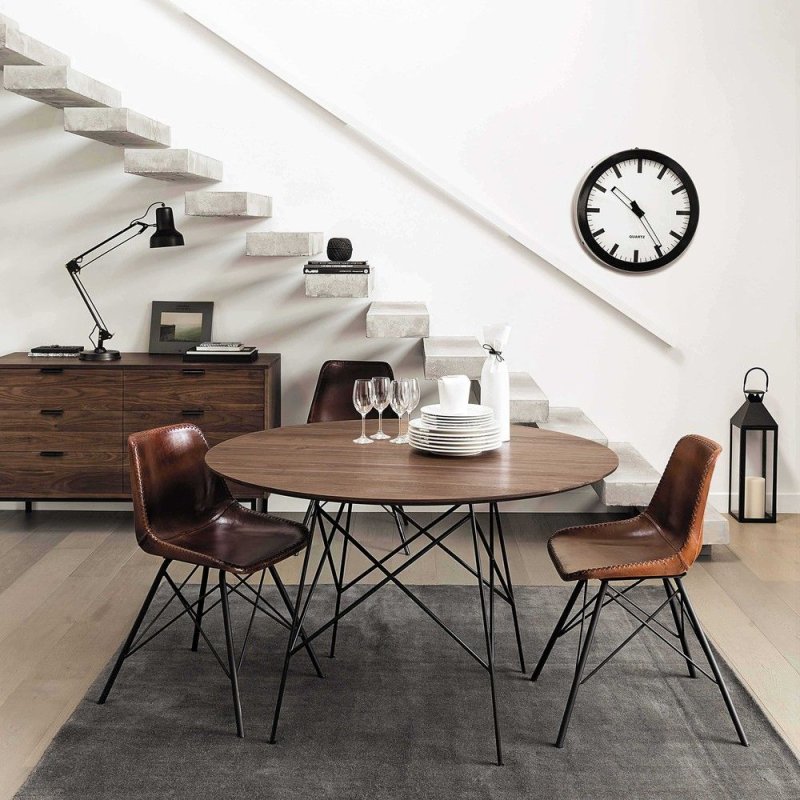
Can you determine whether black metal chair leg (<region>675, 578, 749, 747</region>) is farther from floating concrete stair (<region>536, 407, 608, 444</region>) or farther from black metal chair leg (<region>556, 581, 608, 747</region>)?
floating concrete stair (<region>536, 407, 608, 444</region>)

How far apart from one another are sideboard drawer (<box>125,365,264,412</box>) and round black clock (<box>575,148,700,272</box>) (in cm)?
189

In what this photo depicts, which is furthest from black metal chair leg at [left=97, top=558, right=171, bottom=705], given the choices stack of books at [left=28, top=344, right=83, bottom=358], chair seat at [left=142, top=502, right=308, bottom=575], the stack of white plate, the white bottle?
stack of books at [left=28, top=344, right=83, bottom=358]

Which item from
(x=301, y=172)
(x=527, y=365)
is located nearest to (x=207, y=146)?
(x=301, y=172)

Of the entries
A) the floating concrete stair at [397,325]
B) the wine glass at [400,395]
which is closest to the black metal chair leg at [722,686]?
the wine glass at [400,395]

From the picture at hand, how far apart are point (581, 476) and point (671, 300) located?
2.64 metres

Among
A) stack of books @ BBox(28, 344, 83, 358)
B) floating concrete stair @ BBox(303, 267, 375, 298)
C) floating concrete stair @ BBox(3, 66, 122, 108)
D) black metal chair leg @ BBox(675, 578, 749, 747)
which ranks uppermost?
floating concrete stair @ BBox(3, 66, 122, 108)

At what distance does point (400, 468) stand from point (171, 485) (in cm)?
78

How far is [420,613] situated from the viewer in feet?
12.4

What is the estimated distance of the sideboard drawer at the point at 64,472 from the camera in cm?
483

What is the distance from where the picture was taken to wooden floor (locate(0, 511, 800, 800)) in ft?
9.97

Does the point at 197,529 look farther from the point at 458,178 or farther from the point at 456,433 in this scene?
the point at 458,178

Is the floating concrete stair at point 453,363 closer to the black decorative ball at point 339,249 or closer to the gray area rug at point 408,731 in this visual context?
the black decorative ball at point 339,249

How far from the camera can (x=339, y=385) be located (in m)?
4.77

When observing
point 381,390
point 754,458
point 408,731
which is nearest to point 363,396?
point 381,390
